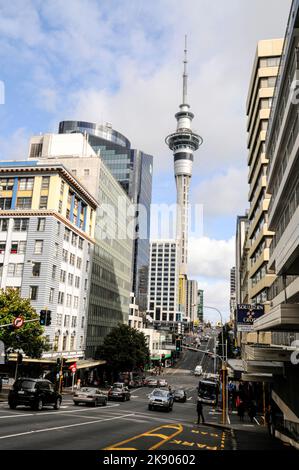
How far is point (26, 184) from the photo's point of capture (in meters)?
59.2

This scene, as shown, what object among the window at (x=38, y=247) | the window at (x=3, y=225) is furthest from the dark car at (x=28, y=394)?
the window at (x=3, y=225)

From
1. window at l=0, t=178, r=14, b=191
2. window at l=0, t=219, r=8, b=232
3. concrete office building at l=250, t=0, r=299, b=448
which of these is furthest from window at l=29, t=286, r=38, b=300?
Result: concrete office building at l=250, t=0, r=299, b=448

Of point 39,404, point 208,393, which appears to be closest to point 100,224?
point 208,393

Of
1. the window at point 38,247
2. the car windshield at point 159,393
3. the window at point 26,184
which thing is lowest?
the car windshield at point 159,393

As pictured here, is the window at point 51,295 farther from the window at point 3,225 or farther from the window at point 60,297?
the window at point 3,225

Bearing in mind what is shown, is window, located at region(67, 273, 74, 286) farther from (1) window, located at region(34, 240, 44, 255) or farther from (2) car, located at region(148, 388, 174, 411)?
(2) car, located at region(148, 388, 174, 411)

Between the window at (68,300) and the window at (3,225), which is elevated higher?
the window at (3,225)

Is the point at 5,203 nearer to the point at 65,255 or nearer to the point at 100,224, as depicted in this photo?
the point at 65,255

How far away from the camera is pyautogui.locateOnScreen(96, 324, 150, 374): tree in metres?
68.9

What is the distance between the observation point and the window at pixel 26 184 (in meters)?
59.0

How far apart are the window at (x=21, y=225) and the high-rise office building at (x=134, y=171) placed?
309 ft

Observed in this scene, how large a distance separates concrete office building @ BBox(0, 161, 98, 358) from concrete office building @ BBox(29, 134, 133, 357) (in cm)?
864

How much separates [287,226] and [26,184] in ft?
150

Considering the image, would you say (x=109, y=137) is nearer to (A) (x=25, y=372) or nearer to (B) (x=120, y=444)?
(A) (x=25, y=372)
